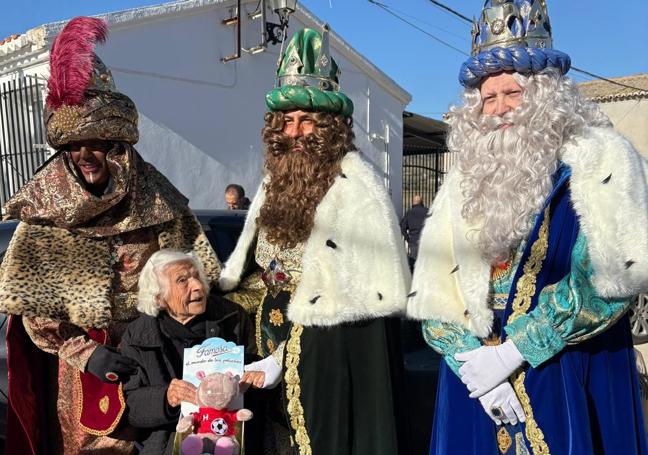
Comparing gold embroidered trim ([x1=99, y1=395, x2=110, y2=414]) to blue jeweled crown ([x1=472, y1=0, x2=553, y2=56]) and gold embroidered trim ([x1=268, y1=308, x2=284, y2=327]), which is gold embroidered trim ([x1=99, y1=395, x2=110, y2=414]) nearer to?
gold embroidered trim ([x1=268, y1=308, x2=284, y2=327])

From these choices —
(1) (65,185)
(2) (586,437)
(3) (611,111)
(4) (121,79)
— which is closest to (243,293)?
(1) (65,185)

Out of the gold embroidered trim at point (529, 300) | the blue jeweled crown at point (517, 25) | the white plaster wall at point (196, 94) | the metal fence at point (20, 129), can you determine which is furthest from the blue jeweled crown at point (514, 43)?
the metal fence at point (20, 129)

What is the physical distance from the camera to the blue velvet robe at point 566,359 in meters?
1.93

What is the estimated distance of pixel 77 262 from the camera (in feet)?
8.51

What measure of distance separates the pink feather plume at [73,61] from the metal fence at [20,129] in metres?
6.41

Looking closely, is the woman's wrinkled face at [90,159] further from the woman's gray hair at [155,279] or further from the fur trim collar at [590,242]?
the fur trim collar at [590,242]

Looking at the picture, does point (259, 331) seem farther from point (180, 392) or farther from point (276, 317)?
point (180, 392)

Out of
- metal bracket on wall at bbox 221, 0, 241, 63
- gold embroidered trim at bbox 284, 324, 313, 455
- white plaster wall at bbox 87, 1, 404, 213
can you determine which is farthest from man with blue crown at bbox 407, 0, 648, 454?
metal bracket on wall at bbox 221, 0, 241, 63

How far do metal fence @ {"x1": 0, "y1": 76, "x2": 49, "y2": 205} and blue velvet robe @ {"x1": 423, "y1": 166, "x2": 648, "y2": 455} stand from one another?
7.96m

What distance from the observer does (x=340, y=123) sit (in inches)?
99.1

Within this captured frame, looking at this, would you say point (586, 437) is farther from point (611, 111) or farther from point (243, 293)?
point (611, 111)

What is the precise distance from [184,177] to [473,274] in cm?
881

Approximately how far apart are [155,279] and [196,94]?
28.1 feet

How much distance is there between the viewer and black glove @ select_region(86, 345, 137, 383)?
246 centimetres
